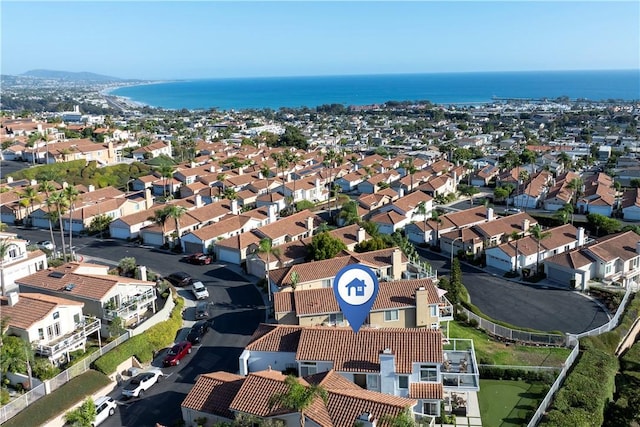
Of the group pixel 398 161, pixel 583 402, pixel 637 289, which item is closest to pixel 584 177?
pixel 398 161

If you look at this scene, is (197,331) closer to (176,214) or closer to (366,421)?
(366,421)

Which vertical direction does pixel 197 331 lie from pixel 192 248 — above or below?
below

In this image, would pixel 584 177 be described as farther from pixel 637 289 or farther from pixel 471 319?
pixel 471 319

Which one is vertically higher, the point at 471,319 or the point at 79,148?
the point at 79,148

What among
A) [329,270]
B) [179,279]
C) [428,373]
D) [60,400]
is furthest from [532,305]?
[60,400]

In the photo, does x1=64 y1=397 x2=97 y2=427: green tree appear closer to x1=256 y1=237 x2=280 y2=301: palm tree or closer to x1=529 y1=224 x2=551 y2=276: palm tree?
x1=256 y1=237 x2=280 y2=301: palm tree

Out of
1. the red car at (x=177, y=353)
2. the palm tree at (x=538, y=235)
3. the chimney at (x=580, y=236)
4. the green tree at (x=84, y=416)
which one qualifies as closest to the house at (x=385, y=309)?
the red car at (x=177, y=353)

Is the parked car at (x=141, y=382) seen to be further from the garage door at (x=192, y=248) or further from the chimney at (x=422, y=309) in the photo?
the garage door at (x=192, y=248)
